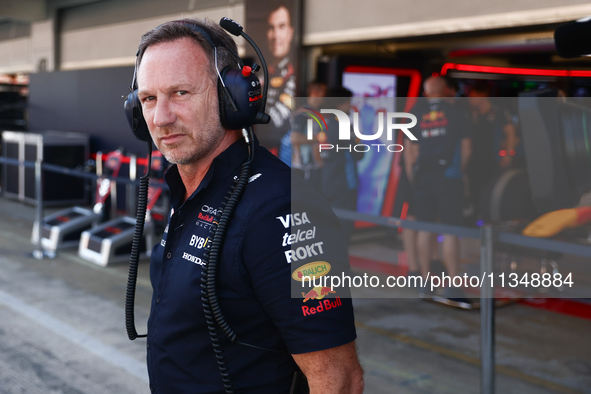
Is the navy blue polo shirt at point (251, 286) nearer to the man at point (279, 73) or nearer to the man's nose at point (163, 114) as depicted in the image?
the man's nose at point (163, 114)

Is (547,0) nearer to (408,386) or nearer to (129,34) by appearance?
(408,386)

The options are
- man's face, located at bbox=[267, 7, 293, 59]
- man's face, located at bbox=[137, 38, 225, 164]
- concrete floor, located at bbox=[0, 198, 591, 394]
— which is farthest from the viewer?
man's face, located at bbox=[267, 7, 293, 59]

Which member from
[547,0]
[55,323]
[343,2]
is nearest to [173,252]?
[55,323]

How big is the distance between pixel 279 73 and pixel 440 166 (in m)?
2.72

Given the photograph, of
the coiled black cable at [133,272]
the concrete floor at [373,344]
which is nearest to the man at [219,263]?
the coiled black cable at [133,272]

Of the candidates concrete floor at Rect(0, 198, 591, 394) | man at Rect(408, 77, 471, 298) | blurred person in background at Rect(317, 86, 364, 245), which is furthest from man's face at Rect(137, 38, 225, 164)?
blurred person in background at Rect(317, 86, 364, 245)

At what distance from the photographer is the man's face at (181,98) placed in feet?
4.57

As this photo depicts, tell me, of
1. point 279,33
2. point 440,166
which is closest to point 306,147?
point 440,166

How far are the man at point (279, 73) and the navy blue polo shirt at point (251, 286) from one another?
5.72 metres

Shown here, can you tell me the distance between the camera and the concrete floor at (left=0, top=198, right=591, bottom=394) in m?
3.59

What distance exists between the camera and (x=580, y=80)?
10.1 meters

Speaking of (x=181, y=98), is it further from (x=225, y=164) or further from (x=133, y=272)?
(x=133, y=272)

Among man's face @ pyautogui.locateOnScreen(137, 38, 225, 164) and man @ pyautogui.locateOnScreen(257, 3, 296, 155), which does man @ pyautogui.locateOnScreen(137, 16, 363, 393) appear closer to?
man's face @ pyautogui.locateOnScreen(137, 38, 225, 164)

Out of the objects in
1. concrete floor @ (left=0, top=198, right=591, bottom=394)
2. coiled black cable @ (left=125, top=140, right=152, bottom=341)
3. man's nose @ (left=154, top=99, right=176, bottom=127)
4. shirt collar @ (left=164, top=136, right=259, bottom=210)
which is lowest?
concrete floor @ (left=0, top=198, right=591, bottom=394)
